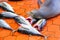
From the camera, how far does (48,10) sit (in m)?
1.81

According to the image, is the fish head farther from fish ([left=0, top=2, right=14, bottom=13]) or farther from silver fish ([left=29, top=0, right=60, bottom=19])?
fish ([left=0, top=2, right=14, bottom=13])

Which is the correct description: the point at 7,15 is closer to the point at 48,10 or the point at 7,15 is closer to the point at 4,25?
the point at 4,25

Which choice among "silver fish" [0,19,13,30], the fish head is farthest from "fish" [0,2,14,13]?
the fish head

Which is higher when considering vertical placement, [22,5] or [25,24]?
[22,5]

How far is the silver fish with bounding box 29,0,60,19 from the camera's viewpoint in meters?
1.78

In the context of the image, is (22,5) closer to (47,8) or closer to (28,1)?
(28,1)

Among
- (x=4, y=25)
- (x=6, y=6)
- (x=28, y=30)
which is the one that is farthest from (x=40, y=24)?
(x=6, y=6)

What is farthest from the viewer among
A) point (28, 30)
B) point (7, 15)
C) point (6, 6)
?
point (6, 6)

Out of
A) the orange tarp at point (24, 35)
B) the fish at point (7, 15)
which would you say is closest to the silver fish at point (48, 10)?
the orange tarp at point (24, 35)

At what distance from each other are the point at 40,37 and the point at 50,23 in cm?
25

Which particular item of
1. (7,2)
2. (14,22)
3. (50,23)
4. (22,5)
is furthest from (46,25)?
(7,2)

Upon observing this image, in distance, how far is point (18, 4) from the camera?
2084 millimetres

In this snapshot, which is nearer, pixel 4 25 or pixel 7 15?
pixel 4 25

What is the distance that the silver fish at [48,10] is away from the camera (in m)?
1.78
